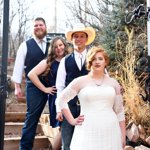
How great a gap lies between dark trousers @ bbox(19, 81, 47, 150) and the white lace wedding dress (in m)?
0.92

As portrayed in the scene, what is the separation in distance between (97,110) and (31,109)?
1.12m

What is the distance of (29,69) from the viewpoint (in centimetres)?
346

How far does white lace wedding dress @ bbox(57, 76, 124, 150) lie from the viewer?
2.43 metres

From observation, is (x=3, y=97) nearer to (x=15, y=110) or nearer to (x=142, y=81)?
(x=142, y=81)

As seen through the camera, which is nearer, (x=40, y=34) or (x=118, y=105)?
(x=118, y=105)

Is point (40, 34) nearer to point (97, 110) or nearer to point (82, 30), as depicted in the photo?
point (82, 30)

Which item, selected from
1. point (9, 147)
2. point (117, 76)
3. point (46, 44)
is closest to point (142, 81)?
point (117, 76)

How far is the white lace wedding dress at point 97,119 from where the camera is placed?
7.96 feet

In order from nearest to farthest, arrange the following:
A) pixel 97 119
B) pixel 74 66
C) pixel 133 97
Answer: pixel 97 119 < pixel 74 66 < pixel 133 97

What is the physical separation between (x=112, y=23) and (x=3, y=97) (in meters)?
A: 3.24

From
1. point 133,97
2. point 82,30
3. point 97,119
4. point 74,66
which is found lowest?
point 97,119

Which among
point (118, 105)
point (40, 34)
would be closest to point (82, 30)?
point (40, 34)

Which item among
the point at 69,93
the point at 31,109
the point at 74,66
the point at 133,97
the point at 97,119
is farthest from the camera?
the point at 133,97

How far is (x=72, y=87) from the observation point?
255 cm
